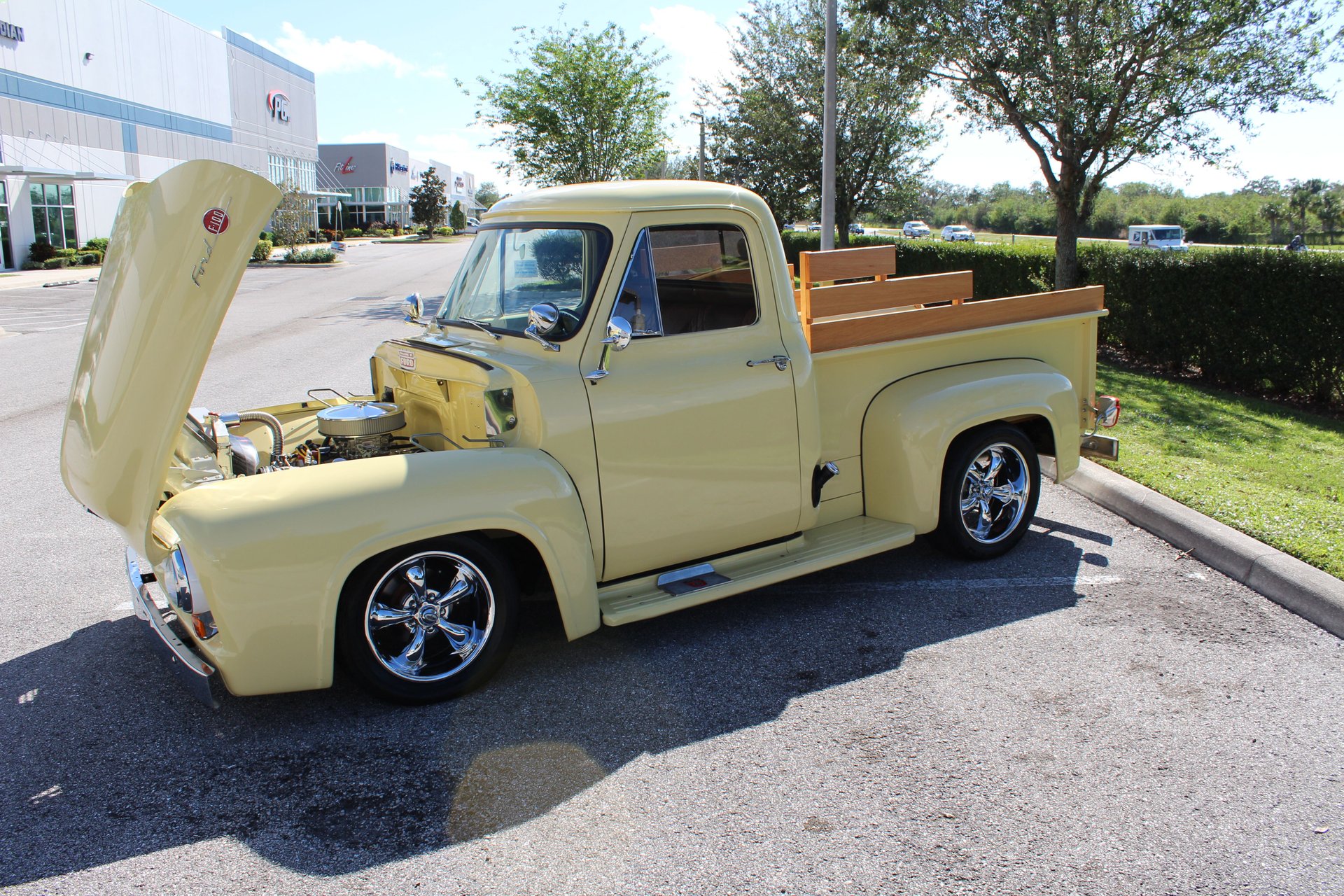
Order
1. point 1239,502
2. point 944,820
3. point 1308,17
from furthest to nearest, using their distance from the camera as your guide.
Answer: point 1308,17 → point 1239,502 → point 944,820

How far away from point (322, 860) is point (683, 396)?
7.50ft

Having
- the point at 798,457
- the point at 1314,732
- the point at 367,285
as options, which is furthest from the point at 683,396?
the point at 367,285

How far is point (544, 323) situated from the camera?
3957 mm

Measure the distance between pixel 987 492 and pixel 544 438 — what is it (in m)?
2.74

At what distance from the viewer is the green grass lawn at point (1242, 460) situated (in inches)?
220

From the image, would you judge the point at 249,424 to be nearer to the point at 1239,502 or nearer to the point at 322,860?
the point at 322,860

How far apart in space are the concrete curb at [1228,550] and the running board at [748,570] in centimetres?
186

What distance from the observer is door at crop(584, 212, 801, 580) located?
4168 mm

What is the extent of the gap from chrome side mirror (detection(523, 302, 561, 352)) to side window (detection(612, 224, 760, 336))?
0.29 meters

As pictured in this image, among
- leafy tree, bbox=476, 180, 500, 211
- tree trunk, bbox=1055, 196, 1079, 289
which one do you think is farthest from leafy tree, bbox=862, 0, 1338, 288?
leafy tree, bbox=476, 180, 500, 211

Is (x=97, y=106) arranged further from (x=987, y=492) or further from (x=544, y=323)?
(x=987, y=492)

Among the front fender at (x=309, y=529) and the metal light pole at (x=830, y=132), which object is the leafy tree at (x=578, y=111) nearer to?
the metal light pole at (x=830, y=132)

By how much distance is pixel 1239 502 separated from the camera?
602 centimetres

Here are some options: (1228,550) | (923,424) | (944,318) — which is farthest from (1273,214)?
(923,424)
